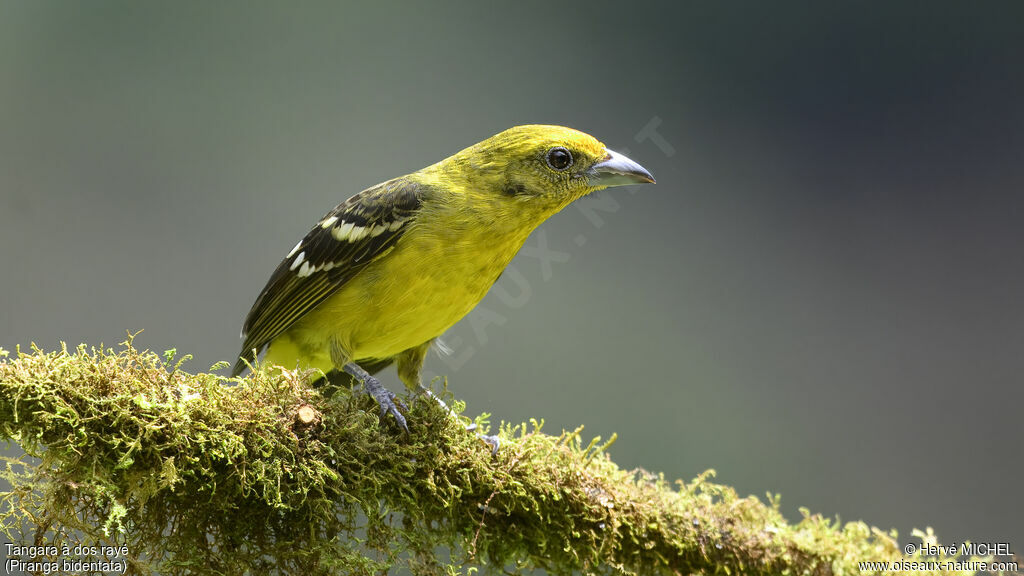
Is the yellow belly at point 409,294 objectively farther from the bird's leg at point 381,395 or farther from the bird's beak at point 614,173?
the bird's beak at point 614,173

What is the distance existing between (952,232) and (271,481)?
18.1 ft

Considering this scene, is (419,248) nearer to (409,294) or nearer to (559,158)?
Result: (409,294)

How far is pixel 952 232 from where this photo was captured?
5762 millimetres

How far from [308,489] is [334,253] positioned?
4.10 feet

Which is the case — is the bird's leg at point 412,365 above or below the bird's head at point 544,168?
below

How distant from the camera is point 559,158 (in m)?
3.24

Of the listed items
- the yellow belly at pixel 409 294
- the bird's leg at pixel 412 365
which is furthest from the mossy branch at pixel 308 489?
the bird's leg at pixel 412 365

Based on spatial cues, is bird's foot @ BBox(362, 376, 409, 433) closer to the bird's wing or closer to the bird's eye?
the bird's wing

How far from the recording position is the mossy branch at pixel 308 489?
2.01 metres

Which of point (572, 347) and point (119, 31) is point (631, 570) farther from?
point (119, 31)

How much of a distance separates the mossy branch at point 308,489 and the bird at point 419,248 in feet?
1.89

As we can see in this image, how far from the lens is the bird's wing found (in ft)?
10.2

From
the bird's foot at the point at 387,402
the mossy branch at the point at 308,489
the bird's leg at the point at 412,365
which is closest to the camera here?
the mossy branch at the point at 308,489

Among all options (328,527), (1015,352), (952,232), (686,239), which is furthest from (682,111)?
(328,527)
